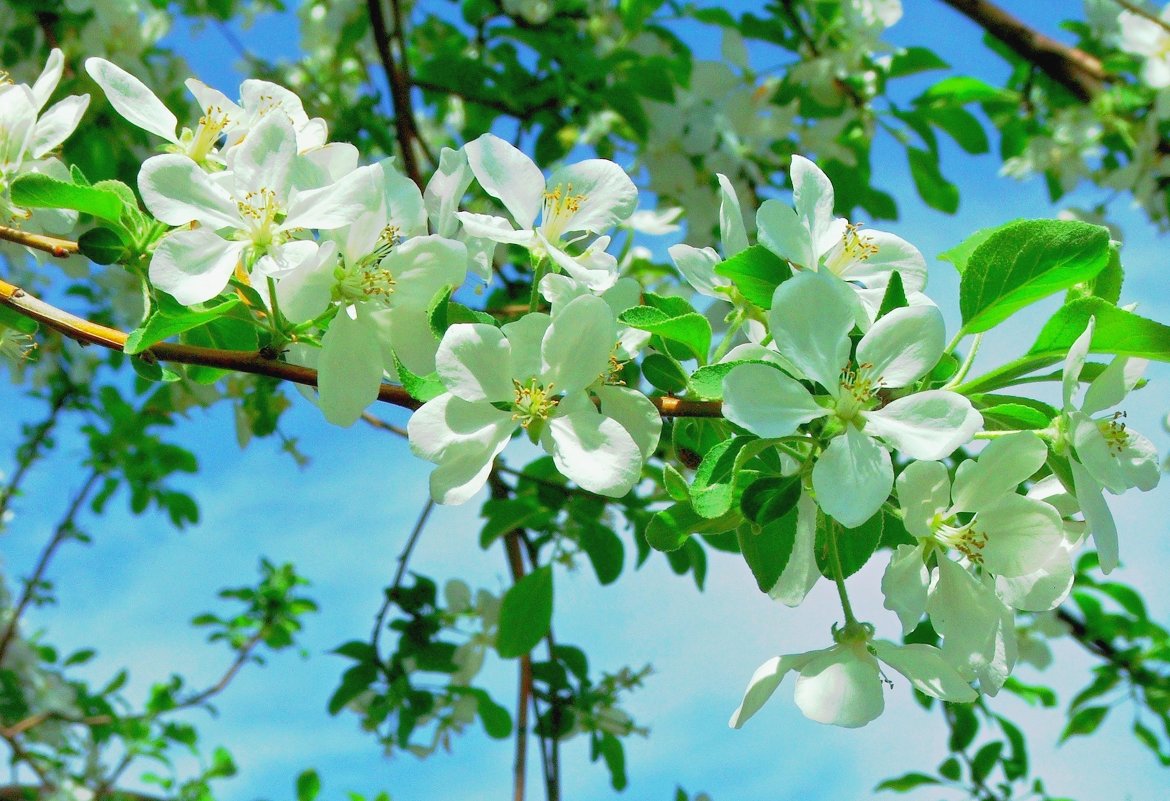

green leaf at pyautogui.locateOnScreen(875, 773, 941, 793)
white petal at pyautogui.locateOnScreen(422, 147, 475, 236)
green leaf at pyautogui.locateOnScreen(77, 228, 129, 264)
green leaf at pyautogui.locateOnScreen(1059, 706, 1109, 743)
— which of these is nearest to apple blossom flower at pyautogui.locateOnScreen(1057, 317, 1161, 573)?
white petal at pyautogui.locateOnScreen(422, 147, 475, 236)

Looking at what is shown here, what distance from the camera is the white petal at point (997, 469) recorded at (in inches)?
29.4

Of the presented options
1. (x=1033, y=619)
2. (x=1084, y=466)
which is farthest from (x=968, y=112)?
(x=1084, y=466)

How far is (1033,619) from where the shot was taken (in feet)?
10.9

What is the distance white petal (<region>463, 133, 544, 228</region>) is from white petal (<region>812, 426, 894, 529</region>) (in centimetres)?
36

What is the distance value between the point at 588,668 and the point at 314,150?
176cm

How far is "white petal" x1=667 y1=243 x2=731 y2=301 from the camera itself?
0.92 m

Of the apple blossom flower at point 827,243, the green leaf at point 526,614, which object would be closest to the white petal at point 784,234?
the apple blossom flower at point 827,243

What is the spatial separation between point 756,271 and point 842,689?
0.35 meters

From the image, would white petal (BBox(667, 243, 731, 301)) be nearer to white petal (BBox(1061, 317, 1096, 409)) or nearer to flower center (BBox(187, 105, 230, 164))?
white petal (BBox(1061, 317, 1096, 409))

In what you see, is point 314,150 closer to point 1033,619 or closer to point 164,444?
point 164,444

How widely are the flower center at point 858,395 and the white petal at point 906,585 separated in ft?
0.41

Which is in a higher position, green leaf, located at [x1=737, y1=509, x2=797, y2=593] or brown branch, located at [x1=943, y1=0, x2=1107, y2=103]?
brown branch, located at [x1=943, y1=0, x2=1107, y2=103]

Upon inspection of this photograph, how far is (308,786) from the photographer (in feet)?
9.05

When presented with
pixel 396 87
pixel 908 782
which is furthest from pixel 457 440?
pixel 908 782
